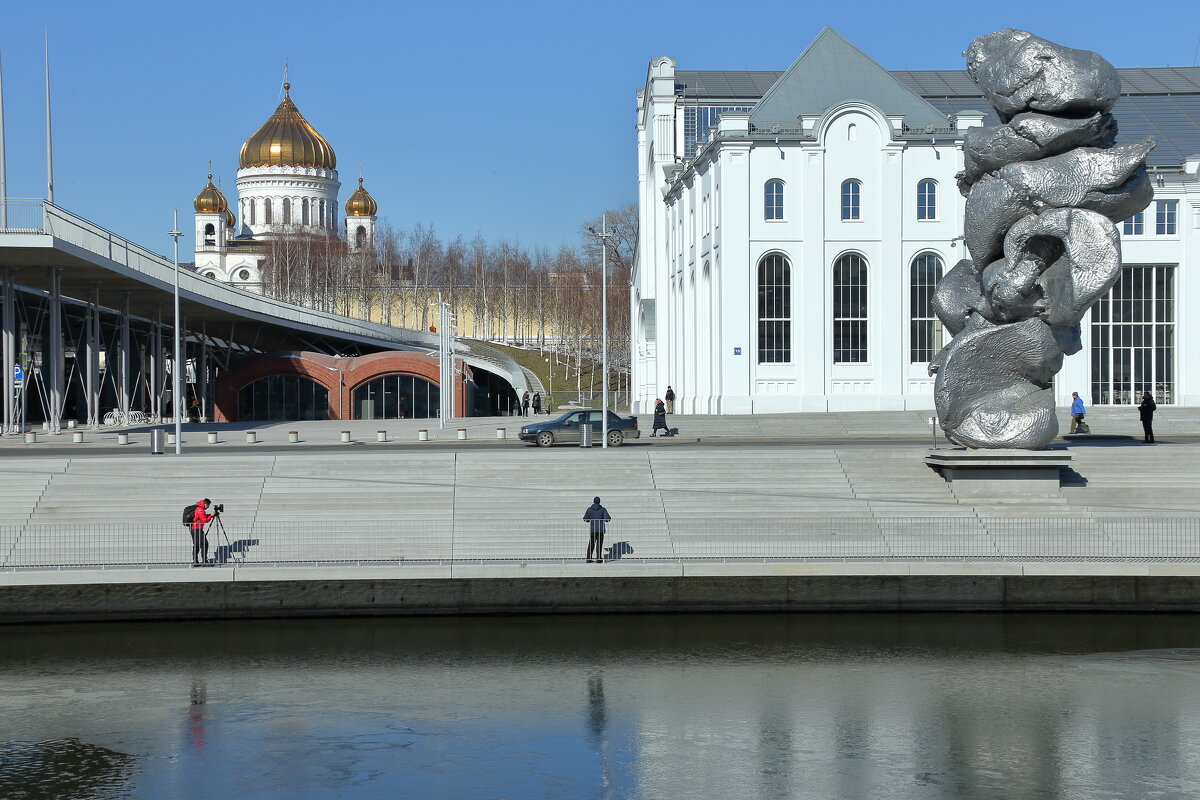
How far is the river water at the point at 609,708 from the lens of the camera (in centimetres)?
1477

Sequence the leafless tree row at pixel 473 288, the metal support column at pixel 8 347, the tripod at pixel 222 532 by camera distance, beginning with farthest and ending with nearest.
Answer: the leafless tree row at pixel 473 288, the metal support column at pixel 8 347, the tripod at pixel 222 532

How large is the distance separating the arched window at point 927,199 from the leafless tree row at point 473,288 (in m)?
54.0

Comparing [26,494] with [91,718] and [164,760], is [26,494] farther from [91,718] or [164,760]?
[164,760]

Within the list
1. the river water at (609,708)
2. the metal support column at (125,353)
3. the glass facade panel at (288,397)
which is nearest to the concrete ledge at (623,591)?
the river water at (609,708)

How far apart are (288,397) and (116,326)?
15685 mm

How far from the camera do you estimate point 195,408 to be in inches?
3204

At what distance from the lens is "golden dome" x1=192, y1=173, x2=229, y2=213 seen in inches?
5994

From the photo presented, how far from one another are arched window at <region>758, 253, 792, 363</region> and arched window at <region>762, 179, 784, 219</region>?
1.65 metres

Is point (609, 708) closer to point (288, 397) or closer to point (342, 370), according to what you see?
point (342, 370)

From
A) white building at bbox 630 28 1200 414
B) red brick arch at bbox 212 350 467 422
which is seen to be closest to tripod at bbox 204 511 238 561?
white building at bbox 630 28 1200 414

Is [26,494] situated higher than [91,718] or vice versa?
[26,494]

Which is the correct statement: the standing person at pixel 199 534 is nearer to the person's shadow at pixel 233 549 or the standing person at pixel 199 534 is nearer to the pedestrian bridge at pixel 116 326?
→ the person's shadow at pixel 233 549

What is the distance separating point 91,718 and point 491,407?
81.2 m

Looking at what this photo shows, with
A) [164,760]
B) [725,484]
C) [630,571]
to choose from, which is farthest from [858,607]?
[164,760]
